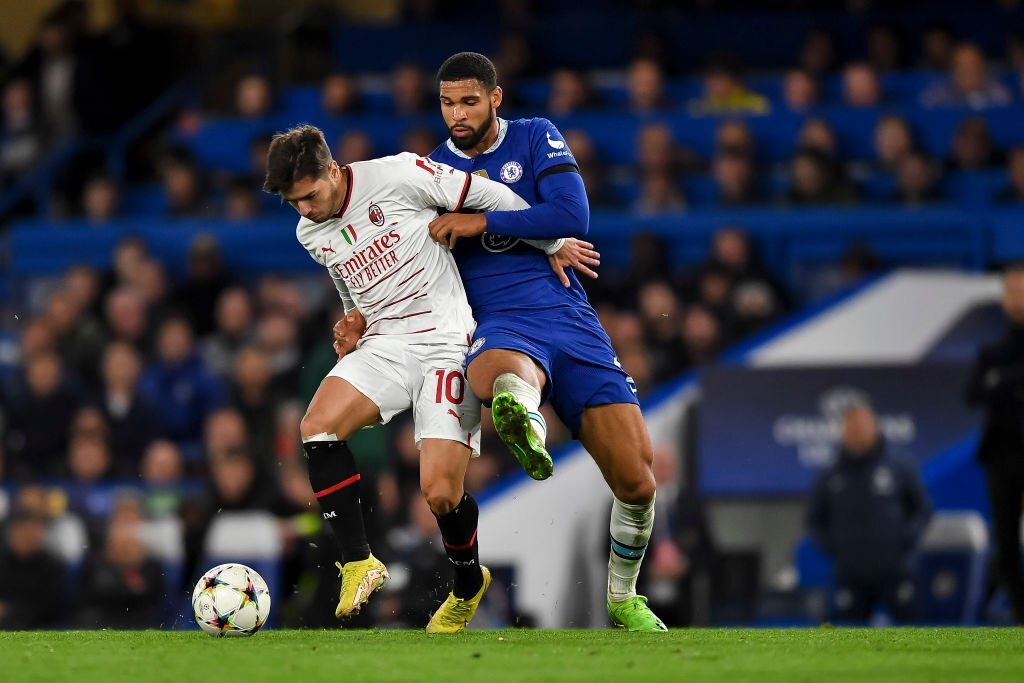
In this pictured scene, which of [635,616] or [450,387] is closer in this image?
[450,387]

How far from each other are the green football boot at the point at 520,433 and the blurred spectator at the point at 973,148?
6779 mm

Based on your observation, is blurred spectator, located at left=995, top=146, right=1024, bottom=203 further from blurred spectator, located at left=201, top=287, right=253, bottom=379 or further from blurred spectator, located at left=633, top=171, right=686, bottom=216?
blurred spectator, located at left=201, top=287, right=253, bottom=379

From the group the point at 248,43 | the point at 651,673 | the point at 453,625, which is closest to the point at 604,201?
the point at 248,43

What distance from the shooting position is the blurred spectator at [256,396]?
12.2 m

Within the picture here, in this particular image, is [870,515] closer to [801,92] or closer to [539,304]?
[801,92]

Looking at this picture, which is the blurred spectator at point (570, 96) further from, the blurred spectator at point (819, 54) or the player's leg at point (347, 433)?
the player's leg at point (347, 433)

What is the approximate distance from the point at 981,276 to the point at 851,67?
2.62 metres

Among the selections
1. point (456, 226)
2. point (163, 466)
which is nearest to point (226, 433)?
point (163, 466)

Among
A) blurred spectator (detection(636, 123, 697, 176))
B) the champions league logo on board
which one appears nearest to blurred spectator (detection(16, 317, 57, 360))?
blurred spectator (detection(636, 123, 697, 176))

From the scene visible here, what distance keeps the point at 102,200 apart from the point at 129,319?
161 centimetres

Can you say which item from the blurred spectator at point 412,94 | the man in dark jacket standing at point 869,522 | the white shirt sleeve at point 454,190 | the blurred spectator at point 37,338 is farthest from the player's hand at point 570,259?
the blurred spectator at point 37,338

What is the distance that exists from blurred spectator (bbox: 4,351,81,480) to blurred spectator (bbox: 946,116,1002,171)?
6723 millimetres

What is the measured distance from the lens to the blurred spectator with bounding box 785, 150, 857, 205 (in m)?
12.3

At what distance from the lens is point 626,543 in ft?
24.3
